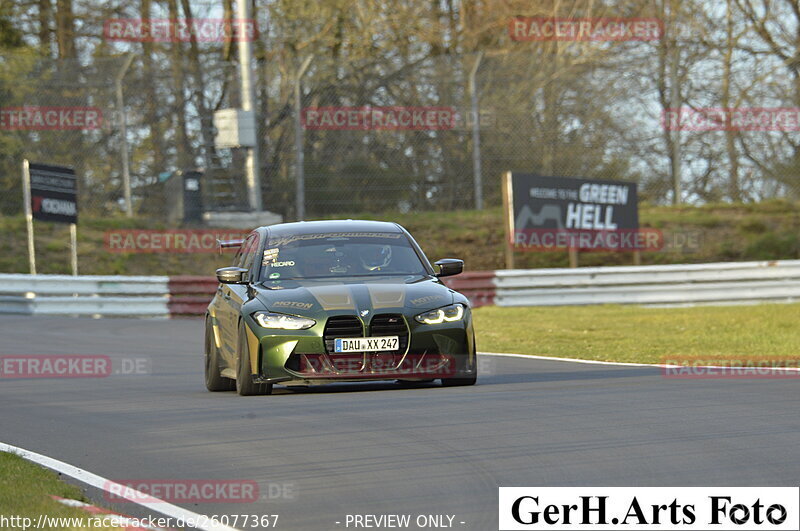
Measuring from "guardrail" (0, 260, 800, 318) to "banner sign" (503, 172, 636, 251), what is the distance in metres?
1.70

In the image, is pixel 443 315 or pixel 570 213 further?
pixel 570 213

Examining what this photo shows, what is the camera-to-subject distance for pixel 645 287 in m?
25.1

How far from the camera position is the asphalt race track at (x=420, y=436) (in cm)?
713

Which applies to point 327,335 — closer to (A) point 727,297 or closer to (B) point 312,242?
(B) point 312,242

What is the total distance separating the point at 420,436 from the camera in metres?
8.87

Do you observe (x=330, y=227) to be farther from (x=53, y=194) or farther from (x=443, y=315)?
(x=53, y=194)

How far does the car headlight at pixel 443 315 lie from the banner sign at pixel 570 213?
48.2 ft

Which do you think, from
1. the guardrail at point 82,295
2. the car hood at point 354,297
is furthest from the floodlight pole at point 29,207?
the car hood at point 354,297

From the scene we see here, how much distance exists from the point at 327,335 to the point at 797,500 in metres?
5.27

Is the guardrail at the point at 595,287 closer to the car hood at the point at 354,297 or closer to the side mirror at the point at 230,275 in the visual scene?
the side mirror at the point at 230,275

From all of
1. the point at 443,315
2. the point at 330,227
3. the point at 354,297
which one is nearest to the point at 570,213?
the point at 330,227

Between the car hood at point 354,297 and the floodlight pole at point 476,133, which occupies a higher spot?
the floodlight pole at point 476,133

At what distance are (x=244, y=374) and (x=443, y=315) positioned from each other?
1687mm

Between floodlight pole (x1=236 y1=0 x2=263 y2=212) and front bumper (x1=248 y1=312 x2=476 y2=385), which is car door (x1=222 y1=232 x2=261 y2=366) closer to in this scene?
front bumper (x1=248 y1=312 x2=476 y2=385)
